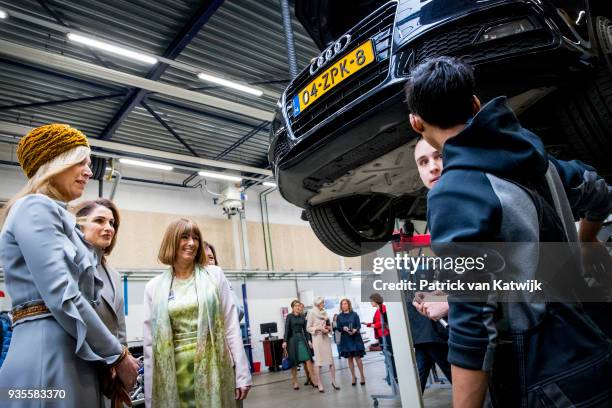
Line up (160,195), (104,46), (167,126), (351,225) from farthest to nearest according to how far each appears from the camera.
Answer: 1. (160,195)
2. (167,126)
3. (104,46)
4. (351,225)

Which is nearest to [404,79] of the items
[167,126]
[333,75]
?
[333,75]

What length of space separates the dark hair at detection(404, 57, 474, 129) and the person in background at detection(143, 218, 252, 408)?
1412 mm

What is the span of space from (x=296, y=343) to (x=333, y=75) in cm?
610

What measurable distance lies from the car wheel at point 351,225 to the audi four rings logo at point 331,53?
2.88 feet

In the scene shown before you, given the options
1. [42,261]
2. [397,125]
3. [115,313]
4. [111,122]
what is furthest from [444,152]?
[111,122]

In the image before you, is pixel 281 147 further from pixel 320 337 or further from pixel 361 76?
pixel 320 337

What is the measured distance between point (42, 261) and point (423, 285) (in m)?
1.13

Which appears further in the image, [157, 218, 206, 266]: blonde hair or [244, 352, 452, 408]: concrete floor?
Result: [244, 352, 452, 408]: concrete floor

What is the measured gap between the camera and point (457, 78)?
81cm

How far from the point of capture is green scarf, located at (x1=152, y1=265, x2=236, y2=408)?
1.74 metres

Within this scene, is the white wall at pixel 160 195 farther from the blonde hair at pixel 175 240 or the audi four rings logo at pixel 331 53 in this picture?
the audi four rings logo at pixel 331 53

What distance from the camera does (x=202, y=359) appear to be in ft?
5.87

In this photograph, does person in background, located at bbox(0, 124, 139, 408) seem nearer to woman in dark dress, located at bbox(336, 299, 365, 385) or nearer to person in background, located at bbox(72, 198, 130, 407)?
person in background, located at bbox(72, 198, 130, 407)

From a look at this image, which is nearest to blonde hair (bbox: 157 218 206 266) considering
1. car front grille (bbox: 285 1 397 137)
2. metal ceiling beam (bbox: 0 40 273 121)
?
car front grille (bbox: 285 1 397 137)
